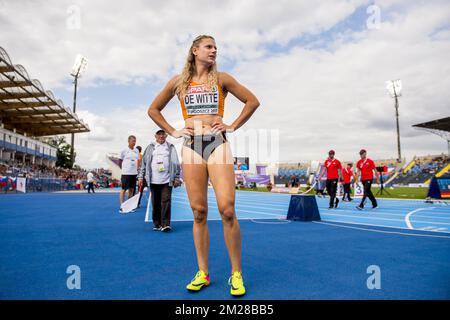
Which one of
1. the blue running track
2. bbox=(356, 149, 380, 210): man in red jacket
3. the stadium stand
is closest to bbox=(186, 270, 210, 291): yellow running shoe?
the blue running track

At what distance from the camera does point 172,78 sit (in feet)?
9.75

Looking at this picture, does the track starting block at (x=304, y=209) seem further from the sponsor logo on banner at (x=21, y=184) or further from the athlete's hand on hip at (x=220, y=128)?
the sponsor logo on banner at (x=21, y=184)

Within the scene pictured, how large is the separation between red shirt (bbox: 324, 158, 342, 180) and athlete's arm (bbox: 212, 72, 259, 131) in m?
8.61

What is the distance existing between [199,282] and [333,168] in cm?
900

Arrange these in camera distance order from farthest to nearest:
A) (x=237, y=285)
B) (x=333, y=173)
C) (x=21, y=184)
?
(x=21, y=184) < (x=333, y=173) < (x=237, y=285)

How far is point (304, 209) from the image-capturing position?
7.14 meters

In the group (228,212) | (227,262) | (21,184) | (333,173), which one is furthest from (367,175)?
(21,184)

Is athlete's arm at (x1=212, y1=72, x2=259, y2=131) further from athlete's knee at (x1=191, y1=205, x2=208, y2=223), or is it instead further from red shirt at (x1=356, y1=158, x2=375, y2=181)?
red shirt at (x1=356, y1=158, x2=375, y2=181)

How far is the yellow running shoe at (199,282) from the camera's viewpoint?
2512 mm

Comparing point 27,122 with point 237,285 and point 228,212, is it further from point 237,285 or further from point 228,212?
point 237,285

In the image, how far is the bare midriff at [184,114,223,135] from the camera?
269 cm
